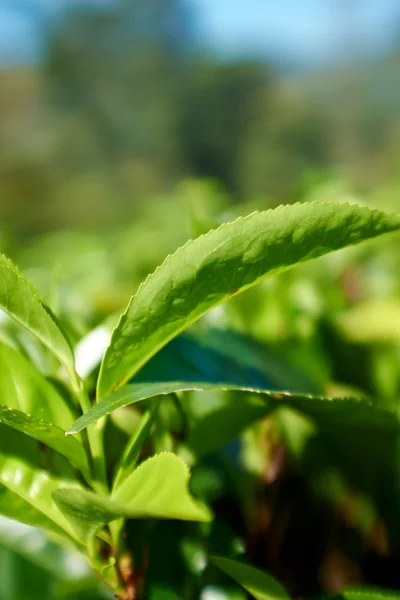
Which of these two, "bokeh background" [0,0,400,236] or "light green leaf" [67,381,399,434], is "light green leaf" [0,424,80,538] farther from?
"bokeh background" [0,0,400,236]

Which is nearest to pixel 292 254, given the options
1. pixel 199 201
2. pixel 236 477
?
pixel 236 477

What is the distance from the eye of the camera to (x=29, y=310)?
420mm

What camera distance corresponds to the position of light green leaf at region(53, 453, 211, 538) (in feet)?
1.20

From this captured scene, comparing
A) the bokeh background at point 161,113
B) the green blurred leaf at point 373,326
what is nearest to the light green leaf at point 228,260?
the green blurred leaf at point 373,326

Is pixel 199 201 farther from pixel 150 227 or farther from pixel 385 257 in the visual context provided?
pixel 150 227

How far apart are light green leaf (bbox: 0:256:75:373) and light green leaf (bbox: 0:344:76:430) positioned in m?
0.04

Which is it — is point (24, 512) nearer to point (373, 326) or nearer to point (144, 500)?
point (144, 500)

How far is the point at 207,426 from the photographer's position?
1.83 feet

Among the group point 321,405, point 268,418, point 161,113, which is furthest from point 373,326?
point 161,113

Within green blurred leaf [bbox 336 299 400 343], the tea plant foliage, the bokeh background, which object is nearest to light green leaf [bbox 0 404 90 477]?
the tea plant foliage

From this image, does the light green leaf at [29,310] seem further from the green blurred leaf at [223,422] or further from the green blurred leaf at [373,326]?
the green blurred leaf at [373,326]

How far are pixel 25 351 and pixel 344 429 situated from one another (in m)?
0.31

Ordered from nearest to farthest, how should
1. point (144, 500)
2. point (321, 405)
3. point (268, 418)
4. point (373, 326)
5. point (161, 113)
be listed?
point (144, 500), point (321, 405), point (268, 418), point (373, 326), point (161, 113)

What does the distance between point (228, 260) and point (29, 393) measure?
0.58ft
